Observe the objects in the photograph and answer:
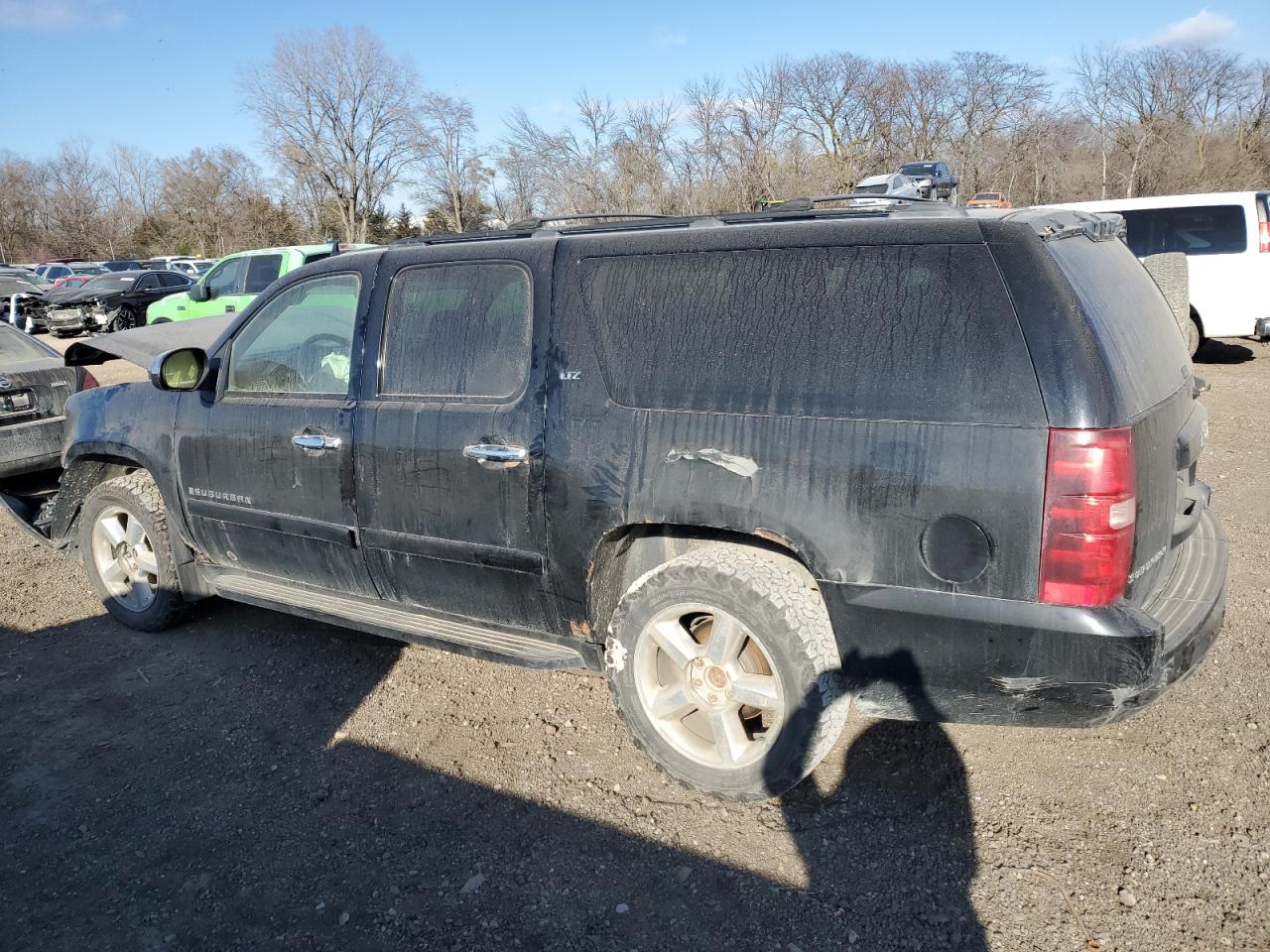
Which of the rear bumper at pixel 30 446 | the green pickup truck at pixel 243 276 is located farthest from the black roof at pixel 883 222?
the green pickup truck at pixel 243 276

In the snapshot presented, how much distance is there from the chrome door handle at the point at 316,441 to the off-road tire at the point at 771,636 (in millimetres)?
1470

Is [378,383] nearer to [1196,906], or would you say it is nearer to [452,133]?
[1196,906]

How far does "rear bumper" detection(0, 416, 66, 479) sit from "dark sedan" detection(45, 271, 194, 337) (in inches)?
675

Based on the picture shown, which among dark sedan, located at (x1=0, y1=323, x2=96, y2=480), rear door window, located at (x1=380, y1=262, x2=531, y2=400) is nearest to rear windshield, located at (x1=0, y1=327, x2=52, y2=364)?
dark sedan, located at (x1=0, y1=323, x2=96, y2=480)

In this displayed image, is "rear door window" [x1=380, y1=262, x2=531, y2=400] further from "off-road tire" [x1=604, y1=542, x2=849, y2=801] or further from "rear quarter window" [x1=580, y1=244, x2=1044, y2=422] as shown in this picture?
"off-road tire" [x1=604, y1=542, x2=849, y2=801]

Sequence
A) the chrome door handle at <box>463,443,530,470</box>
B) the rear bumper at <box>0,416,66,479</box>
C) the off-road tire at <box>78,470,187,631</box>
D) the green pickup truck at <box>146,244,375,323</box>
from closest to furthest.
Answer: the chrome door handle at <box>463,443,530,470</box> < the off-road tire at <box>78,470,187,631</box> < the rear bumper at <box>0,416,66,479</box> < the green pickup truck at <box>146,244,375,323</box>

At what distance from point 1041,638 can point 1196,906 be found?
0.84 meters

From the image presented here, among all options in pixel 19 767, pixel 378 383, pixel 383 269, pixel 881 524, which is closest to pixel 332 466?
pixel 378 383

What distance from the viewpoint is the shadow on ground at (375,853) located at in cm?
252

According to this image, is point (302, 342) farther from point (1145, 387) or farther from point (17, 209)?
point (17, 209)

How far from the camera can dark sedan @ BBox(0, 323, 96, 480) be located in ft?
20.8

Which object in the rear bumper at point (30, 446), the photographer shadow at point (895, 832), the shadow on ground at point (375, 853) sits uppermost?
the rear bumper at point (30, 446)

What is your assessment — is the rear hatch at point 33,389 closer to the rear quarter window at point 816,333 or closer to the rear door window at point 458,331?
the rear door window at point 458,331

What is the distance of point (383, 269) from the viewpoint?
12.4 feet
